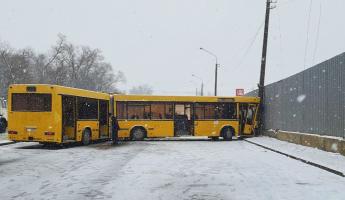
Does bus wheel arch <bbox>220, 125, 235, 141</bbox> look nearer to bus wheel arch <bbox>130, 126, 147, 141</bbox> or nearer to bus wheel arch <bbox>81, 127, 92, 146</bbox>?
bus wheel arch <bbox>130, 126, 147, 141</bbox>

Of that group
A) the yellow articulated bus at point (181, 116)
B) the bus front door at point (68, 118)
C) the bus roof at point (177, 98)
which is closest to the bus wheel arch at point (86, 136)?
the bus front door at point (68, 118)

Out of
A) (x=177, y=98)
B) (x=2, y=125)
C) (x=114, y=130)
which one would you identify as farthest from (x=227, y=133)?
(x=2, y=125)

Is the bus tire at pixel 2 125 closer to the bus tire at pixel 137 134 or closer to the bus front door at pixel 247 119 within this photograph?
the bus tire at pixel 137 134

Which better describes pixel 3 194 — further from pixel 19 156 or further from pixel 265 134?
pixel 265 134

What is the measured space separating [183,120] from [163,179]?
19.5 m

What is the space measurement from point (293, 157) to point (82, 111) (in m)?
10.9

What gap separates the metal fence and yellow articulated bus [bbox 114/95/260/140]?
7.63ft

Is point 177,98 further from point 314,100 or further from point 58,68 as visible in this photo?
point 58,68

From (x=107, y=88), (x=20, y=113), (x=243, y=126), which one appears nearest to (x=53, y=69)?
(x=107, y=88)

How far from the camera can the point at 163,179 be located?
12.3 meters

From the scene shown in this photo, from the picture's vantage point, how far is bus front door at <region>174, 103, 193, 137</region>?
3156 cm

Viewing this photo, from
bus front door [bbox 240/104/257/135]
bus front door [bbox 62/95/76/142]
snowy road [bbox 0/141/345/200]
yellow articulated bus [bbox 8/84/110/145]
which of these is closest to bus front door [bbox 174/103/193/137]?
bus front door [bbox 240/104/257/135]

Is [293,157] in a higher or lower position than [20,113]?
lower

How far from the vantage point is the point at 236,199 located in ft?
31.1
